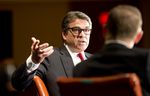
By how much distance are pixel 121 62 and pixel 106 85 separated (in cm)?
18

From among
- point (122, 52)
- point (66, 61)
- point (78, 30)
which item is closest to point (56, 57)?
point (66, 61)

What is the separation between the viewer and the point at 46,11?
9.97m

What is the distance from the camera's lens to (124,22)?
2.12 m

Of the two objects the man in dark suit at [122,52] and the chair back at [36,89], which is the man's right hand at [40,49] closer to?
the chair back at [36,89]

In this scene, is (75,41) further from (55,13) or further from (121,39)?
(55,13)

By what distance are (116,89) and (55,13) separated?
8.02 m

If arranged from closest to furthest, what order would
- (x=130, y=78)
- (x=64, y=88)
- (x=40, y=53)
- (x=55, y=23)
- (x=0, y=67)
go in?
(x=130, y=78), (x=64, y=88), (x=40, y=53), (x=0, y=67), (x=55, y=23)

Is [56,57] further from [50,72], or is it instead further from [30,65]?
[30,65]

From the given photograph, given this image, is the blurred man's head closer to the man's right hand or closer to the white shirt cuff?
the man's right hand

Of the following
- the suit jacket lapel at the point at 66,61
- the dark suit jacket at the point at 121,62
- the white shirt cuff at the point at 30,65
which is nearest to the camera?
the dark suit jacket at the point at 121,62

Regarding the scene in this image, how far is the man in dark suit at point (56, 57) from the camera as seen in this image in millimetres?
2758

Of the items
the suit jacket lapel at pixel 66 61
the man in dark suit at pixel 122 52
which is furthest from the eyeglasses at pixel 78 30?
the man in dark suit at pixel 122 52

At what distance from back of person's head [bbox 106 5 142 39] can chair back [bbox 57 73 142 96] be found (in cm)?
25

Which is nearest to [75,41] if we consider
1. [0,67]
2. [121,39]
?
[121,39]
